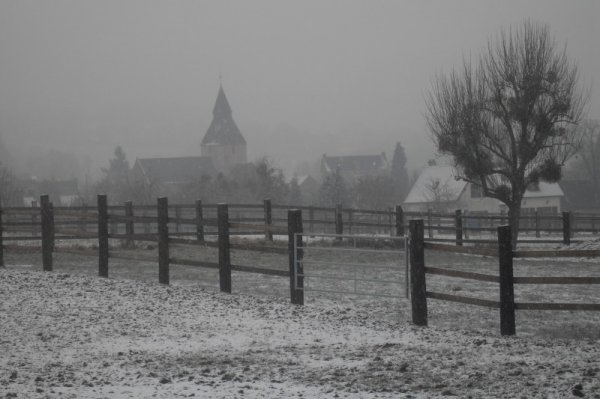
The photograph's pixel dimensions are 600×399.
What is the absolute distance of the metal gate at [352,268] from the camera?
40.6ft

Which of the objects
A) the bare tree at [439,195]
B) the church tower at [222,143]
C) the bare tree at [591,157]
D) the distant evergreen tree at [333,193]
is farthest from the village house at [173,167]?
the bare tree at [591,157]

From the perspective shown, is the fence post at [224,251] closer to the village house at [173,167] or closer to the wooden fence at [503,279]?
the wooden fence at [503,279]

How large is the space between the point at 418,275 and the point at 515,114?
1838 centimetres

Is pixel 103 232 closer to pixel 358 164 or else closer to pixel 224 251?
pixel 224 251

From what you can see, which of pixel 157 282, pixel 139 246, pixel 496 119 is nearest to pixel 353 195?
pixel 496 119

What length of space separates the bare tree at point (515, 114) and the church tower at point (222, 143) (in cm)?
13759

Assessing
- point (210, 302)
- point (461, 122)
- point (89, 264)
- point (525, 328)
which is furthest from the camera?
point (461, 122)

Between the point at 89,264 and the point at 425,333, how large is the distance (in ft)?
39.3

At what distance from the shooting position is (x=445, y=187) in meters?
68.4

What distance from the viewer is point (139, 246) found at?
24.4 meters

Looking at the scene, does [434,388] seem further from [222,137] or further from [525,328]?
[222,137]

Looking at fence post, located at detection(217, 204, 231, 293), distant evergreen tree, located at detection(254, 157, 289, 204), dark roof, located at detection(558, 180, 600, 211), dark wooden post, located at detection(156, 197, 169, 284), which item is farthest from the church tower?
fence post, located at detection(217, 204, 231, 293)

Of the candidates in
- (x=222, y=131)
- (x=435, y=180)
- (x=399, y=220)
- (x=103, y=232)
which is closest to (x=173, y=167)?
(x=222, y=131)

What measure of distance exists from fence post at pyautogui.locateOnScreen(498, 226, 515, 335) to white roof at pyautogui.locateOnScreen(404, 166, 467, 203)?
57.7 meters
